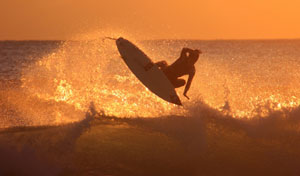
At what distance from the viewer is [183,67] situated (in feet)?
32.8

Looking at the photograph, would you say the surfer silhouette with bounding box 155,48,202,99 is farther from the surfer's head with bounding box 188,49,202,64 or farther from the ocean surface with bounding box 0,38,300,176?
the ocean surface with bounding box 0,38,300,176

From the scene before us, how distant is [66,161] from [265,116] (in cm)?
564

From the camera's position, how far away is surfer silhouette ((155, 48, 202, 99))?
9852mm

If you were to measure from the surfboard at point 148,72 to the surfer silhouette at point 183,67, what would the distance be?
0.51ft

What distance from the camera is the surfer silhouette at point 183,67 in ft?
32.3

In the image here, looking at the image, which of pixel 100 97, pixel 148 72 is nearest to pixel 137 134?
pixel 148 72

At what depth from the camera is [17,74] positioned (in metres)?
23.3

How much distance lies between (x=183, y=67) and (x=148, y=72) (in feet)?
3.00

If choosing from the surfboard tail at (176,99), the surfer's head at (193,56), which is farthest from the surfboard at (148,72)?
the surfer's head at (193,56)

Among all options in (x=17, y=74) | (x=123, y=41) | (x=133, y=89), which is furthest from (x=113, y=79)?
(x=123, y=41)

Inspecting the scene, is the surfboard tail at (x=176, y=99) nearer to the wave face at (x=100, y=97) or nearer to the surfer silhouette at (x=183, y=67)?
the surfer silhouette at (x=183, y=67)

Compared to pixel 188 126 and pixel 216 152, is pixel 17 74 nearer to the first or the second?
pixel 188 126

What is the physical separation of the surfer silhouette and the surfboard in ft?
0.51

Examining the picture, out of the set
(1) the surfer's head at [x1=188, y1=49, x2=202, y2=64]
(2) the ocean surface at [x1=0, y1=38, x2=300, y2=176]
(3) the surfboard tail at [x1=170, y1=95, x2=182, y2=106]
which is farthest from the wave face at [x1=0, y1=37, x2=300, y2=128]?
(1) the surfer's head at [x1=188, y1=49, x2=202, y2=64]
